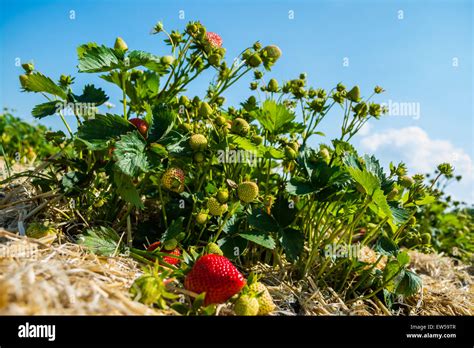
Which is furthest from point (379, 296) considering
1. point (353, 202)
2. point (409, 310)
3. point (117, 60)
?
point (117, 60)

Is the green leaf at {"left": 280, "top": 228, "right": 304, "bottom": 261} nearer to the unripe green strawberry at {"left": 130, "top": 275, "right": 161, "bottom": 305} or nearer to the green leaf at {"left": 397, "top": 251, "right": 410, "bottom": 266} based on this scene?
the green leaf at {"left": 397, "top": 251, "right": 410, "bottom": 266}

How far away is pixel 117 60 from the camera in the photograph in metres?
1.29

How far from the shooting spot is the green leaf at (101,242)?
3.78ft

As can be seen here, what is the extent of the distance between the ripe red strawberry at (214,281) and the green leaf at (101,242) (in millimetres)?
278

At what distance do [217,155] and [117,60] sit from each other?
16.0 inches

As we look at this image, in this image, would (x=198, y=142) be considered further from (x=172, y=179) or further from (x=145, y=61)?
(x=145, y=61)

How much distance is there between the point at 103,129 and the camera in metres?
1.19

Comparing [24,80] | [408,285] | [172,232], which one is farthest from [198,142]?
[408,285]

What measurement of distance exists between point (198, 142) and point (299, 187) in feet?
1.00

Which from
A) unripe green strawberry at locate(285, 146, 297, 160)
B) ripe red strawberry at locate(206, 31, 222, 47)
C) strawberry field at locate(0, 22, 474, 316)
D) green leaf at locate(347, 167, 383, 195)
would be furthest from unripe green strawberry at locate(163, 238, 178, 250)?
ripe red strawberry at locate(206, 31, 222, 47)

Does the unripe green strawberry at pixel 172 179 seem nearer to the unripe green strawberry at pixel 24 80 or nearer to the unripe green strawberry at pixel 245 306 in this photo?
the unripe green strawberry at pixel 245 306
